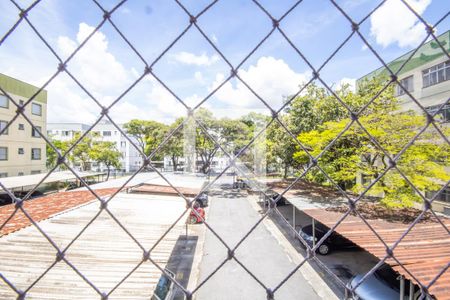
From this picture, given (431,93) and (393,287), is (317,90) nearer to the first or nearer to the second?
(431,93)

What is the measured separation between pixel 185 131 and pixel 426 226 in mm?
13038

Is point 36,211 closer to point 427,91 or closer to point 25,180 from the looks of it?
point 25,180

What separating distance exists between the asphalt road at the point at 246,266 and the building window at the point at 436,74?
334 inches

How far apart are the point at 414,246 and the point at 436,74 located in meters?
8.81

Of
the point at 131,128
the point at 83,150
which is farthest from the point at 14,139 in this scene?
the point at 131,128

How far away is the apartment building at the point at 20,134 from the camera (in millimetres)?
10820

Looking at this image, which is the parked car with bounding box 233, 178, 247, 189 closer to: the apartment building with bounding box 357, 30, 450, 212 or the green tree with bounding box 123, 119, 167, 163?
the green tree with bounding box 123, 119, 167, 163

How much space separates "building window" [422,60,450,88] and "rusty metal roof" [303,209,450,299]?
6.40 meters

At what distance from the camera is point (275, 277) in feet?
19.1

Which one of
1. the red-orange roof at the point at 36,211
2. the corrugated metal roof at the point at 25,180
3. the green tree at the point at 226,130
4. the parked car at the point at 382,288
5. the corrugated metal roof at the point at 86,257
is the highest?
the green tree at the point at 226,130

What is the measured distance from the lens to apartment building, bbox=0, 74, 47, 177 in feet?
35.5

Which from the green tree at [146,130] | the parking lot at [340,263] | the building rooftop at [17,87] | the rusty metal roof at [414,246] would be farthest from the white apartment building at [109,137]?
the rusty metal roof at [414,246]

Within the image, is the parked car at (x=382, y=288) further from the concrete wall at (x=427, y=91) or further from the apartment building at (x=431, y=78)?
the concrete wall at (x=427, y=91)

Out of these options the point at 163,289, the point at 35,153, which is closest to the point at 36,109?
the point at 35,153
